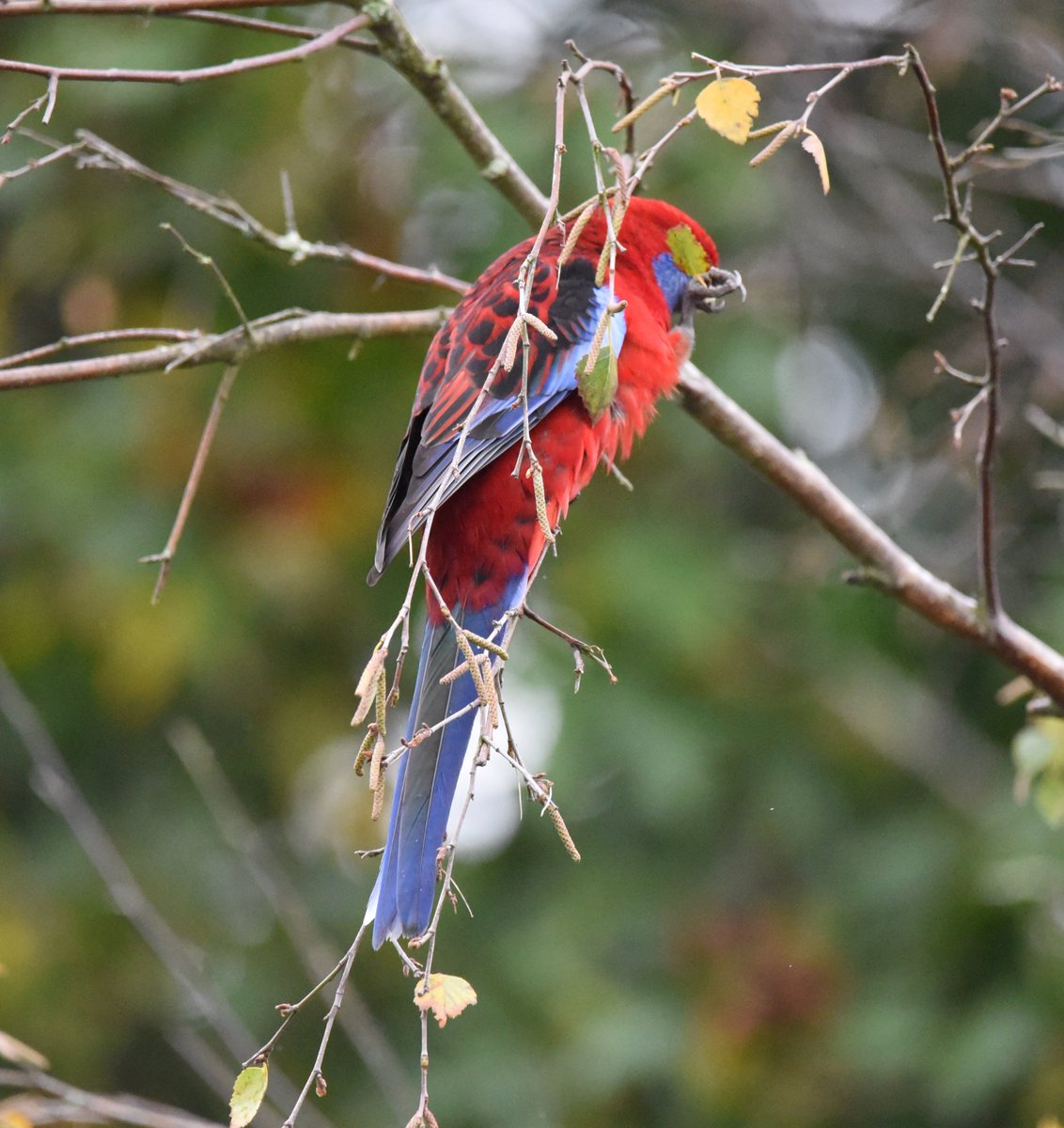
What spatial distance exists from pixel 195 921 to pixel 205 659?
3.57ft

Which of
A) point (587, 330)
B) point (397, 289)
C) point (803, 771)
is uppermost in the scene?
point (587, 330)

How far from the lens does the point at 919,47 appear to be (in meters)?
5.17

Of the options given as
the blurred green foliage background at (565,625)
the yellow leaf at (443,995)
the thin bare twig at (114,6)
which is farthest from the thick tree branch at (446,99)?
the blurred green foliage background at (565,625)

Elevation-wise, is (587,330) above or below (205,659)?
above

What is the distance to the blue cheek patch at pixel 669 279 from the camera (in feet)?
9.41

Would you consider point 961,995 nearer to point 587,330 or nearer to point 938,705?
point 938,705

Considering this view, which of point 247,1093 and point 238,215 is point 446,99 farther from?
point 247,1093

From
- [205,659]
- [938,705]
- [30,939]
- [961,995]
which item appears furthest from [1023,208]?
[30,939]

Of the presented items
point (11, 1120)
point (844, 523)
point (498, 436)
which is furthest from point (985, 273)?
point (11, 1120)

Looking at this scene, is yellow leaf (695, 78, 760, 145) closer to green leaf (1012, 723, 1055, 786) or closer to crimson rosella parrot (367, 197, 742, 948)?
crimson rosella parrot (367, 197, 742, 948)

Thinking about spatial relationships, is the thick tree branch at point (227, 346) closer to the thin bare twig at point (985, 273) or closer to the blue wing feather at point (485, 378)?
the blue wing feather at point (485, 378)

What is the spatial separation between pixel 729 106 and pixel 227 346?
0.95 m

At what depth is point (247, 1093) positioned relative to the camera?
156cm

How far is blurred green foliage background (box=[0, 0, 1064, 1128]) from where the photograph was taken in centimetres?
468
